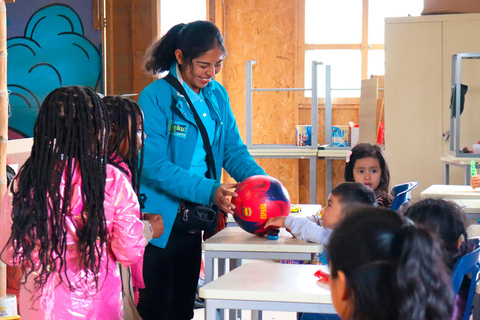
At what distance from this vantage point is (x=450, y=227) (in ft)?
6.98

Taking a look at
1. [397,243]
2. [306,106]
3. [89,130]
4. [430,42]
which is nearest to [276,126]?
[306,106]

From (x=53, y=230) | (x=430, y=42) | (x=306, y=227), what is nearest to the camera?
(x=53, y=230)

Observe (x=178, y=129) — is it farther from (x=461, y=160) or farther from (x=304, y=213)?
(x=461, y=160)

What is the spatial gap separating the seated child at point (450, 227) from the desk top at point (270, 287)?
→ 1.34ft

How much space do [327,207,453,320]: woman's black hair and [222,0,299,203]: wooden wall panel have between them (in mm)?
6413

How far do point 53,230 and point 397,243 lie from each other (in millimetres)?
1022

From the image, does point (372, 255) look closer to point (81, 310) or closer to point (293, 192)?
point (81, 310)

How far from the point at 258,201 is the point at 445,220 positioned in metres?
0.72

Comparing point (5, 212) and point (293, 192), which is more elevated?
point (5, 212)

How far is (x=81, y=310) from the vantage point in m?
1.79

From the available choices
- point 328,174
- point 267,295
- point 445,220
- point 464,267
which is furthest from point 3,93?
point 328,174

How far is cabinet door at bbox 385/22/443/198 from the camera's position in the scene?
609 cm

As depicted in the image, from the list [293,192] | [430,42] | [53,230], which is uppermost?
[430,42]

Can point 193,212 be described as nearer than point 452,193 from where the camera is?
Yes
